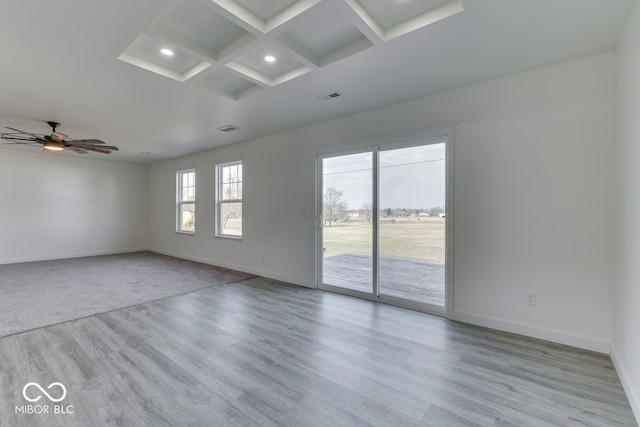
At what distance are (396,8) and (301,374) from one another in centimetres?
273

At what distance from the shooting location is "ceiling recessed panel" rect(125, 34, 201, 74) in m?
2.41

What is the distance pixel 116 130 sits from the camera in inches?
186

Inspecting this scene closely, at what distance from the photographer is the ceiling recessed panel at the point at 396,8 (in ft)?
6.44

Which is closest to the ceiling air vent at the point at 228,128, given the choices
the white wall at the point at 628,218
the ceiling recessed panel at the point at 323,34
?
Answer: the ceiling recessed panel at the point at 323,34

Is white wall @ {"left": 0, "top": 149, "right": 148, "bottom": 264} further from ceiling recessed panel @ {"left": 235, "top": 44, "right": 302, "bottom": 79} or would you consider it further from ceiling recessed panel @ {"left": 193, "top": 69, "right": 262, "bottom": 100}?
ceiling recessed panel @ {"left": 235, "top": 44, "right": 302, "bottom": 79}

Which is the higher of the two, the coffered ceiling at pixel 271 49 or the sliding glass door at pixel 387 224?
the coffered ceiling at pixel 271 49

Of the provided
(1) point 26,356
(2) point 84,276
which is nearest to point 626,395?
(1) point 26,356

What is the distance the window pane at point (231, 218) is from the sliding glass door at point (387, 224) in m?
2.19

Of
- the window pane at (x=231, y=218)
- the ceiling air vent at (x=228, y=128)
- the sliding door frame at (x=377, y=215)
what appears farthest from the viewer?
the window pane at (x=231, y=218)

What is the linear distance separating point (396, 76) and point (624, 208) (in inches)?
82.3

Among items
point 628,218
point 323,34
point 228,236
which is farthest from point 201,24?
point 228,236

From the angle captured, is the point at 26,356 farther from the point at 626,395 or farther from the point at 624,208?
the point at 624,208

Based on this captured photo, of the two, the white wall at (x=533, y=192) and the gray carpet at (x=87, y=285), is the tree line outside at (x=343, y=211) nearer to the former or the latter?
the white wall at (x=533, y=192)

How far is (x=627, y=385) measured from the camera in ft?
6.23
